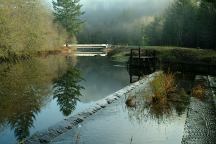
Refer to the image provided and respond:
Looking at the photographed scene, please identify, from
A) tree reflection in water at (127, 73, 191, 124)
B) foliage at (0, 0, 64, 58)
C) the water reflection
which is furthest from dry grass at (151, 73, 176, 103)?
foliage at (0, 0, 64, 58)

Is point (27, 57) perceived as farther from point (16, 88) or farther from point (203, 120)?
point (203, 120)

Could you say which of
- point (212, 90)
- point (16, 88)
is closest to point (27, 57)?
point (16, 88)

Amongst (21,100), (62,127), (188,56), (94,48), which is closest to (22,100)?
(21,100)

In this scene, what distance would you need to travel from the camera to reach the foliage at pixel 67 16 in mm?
108250

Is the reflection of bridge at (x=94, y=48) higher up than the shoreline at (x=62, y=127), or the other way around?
the shoreline at (x=62, y=127)

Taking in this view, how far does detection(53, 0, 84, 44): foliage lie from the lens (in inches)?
4262

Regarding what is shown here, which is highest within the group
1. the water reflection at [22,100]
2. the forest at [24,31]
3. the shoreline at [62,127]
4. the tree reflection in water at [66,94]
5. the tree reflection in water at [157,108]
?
the forest at [24,31]

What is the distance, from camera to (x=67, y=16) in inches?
4267

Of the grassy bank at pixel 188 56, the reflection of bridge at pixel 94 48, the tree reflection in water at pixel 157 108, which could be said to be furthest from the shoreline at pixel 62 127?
the reflection of bridge at pixel 94 48

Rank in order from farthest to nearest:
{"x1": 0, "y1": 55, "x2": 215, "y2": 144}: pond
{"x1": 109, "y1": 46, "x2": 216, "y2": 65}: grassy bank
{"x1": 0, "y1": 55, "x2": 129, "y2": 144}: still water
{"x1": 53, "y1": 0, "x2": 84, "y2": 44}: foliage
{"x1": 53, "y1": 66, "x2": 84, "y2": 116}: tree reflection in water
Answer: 1. {"x1": 53, "y1": 0, "x2": 84, "y2": 44}: foliage
2. {"x1": 109, "y1": 46, "x2": 216, "y2": 65}: grassy bank
3. {"x1": 53, "y1": 66, "x2": 84, "y2": 116}: tree reflection in water
4. {"x1": 0, "y1": 55, "x2": 129, "y2": 144}: still water
5. {"x1": 0, "y1": 55, "x2": 215, "y2": 144}: pond

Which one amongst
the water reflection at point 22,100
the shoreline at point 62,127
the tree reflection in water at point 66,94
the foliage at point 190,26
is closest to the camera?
the shoreline at point 62,127

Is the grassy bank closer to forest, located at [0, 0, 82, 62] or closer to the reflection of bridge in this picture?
forest, located at [0, 0, 82, 62]

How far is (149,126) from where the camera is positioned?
51.8 ft

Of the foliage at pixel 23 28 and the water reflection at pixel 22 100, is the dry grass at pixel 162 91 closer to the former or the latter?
the water reflection at pixel 22 100
